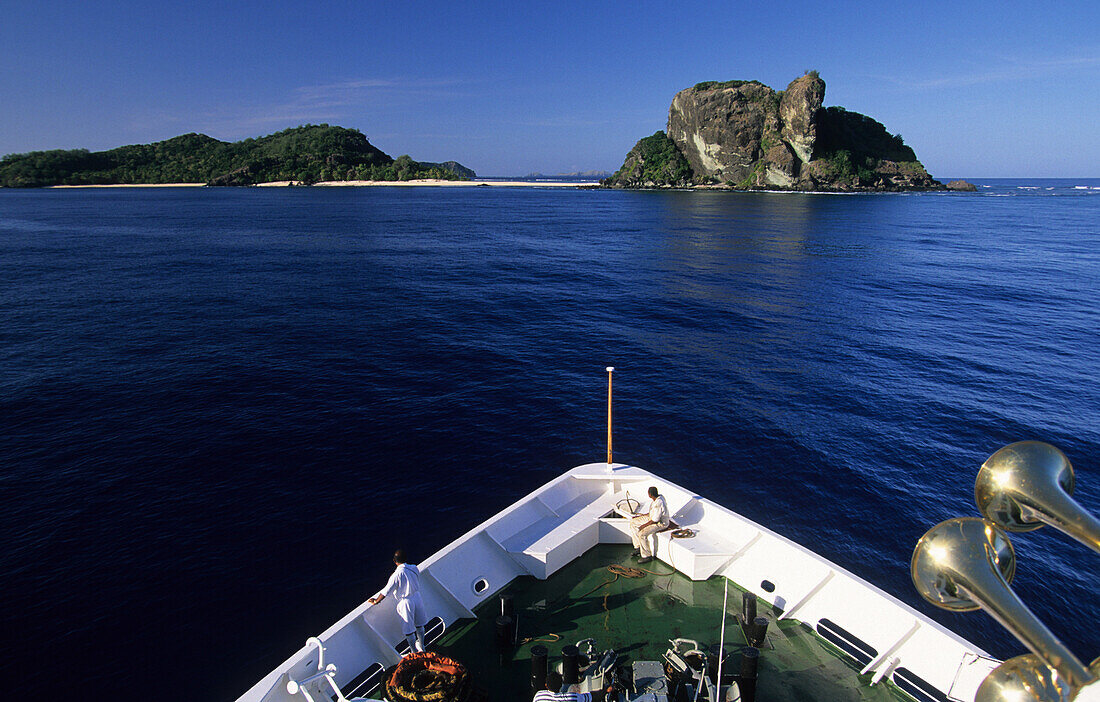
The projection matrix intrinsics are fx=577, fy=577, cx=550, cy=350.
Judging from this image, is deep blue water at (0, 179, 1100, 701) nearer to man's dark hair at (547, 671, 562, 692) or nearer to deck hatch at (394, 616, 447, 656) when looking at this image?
deck hatch at (394, 616, 447, 656)

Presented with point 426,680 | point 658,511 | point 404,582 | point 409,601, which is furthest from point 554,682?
point 658,511

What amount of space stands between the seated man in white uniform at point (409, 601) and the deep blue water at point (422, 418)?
740cm

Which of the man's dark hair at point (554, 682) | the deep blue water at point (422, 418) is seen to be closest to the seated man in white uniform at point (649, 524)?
the man's dark hair at point (554, 682)

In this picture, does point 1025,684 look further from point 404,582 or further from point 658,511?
point 658,511

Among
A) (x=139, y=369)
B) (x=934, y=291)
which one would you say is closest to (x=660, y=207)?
(x=934, y=291)

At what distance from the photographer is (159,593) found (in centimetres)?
1927

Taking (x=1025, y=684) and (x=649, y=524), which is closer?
(x=1025, y=684)

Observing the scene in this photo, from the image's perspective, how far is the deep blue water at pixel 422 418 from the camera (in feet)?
64.0

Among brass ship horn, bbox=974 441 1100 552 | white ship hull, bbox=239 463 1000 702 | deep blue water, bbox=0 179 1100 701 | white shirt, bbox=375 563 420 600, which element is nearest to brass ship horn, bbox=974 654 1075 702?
brass ship horn, bbox=974 441 1100 552

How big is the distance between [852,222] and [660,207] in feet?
179

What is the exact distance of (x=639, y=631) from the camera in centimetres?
1335

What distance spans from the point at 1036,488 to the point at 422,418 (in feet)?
101

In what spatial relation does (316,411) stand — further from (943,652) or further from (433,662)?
(943,652)

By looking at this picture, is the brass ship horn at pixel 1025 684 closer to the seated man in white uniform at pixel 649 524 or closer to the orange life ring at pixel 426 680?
the orange life ring at pixel 426 680
